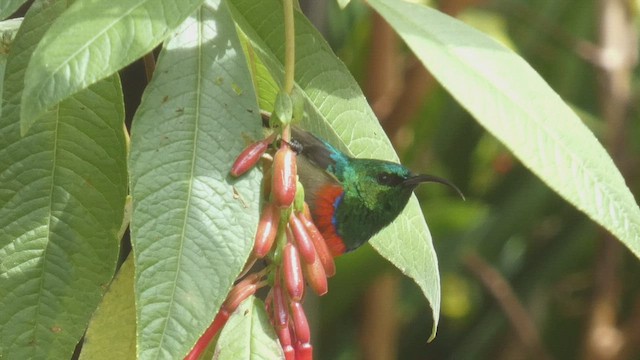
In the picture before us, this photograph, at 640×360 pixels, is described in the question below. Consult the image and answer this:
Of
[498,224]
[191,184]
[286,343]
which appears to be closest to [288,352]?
[286,343]

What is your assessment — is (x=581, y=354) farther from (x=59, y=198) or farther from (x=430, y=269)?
(x=59, y=198)

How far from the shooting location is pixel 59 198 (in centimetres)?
70

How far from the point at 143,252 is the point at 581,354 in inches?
76.4

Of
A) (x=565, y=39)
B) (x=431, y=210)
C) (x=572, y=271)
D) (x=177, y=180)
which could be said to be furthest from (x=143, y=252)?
(x=572, y=271)

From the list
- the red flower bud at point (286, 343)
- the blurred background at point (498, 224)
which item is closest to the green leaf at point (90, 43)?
the red flower bud at point (286, 343)

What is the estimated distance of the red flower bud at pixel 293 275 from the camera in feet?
2.00

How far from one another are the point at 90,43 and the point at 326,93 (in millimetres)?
244

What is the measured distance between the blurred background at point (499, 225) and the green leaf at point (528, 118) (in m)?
1.27

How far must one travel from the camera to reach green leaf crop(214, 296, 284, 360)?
61cm

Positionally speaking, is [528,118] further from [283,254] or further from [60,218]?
[60,218]

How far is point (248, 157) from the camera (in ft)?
2.07

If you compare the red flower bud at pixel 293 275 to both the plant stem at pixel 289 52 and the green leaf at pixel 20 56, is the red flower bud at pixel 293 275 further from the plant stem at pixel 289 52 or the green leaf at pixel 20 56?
the green leaf at pixel 20 56

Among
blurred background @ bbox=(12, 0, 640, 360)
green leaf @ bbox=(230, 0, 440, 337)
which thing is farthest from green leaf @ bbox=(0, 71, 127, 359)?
blurred background @ bbox=(12, 0, 640, 360)

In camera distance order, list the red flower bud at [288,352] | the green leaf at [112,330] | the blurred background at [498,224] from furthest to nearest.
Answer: the blurred background at [498,224] < the green leaf at [112,330] < the red flower bud at [288,352]
